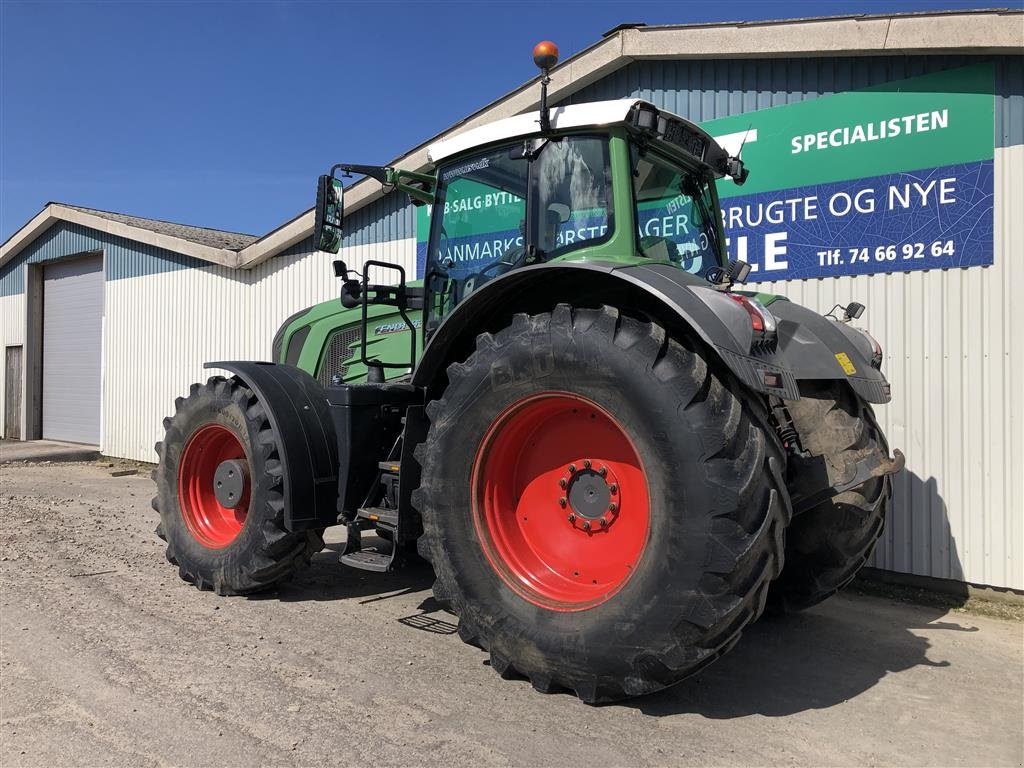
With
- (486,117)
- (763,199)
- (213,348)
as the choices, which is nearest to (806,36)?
(763,199)

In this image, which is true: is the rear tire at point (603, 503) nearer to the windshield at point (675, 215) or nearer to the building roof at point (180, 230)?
the windshield at point (675, 215)

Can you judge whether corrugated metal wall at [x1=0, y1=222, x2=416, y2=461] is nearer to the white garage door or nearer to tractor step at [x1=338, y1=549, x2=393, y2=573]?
the white garage door

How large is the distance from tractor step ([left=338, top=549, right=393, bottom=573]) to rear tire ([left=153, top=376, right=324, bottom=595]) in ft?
1.47

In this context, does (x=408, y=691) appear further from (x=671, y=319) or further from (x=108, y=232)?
(x=108, y=232)

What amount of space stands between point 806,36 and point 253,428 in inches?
200

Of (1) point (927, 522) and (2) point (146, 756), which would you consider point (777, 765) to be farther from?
(1) point (927, 522)

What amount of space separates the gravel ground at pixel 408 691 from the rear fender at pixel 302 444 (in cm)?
66

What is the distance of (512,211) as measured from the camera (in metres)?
4.12

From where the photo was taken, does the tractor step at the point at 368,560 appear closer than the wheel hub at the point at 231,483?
Yes

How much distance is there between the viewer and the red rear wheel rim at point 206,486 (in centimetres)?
526

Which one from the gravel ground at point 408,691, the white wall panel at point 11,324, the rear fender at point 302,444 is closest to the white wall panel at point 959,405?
the gravel ground at point 408,691

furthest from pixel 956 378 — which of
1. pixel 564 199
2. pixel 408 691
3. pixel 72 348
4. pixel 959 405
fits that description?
pixel 72 348

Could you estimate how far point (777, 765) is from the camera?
→ 2.84m

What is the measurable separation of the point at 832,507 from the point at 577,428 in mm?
1449
